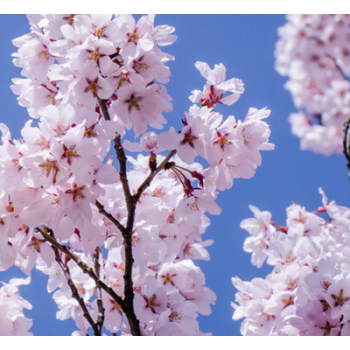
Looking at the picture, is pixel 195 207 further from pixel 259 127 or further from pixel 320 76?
pixel 320 76

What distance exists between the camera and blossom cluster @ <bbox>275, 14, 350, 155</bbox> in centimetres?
563

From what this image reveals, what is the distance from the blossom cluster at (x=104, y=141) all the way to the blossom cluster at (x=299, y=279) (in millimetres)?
723

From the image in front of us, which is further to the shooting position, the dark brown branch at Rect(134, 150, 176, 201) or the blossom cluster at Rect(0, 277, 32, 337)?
the blossom cluster at Rect(0, 277, 32, 337)

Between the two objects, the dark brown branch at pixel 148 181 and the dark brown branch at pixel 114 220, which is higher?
the dark brown branch at pixel 148 181

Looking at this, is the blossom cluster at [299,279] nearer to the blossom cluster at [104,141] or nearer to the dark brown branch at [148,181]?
the blossom cluster at [104,141]

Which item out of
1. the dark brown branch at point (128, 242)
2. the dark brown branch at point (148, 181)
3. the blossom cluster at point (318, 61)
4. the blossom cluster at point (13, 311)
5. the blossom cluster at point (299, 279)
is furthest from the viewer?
the blossom cluster at point (318, 61)

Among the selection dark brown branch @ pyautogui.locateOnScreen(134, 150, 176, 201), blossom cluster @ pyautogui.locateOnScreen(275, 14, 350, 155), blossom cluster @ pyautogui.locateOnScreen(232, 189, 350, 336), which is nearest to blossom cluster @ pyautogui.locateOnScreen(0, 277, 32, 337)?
blossom cluster @ pyautogui.locateOnScreen(232, 189, 350, 336)

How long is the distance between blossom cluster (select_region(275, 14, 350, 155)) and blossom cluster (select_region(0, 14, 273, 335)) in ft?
11.8

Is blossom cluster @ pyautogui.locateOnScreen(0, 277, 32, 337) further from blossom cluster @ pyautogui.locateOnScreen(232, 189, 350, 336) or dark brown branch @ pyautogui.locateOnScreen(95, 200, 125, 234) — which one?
dark brown branch @ pyautogui.locateOnScreen(95, 200, 125, 234)

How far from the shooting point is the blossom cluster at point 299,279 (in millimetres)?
2404

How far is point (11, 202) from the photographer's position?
81.7 inches

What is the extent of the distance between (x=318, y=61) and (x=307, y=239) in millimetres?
3622

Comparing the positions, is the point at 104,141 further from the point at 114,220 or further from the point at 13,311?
the point at 13,311

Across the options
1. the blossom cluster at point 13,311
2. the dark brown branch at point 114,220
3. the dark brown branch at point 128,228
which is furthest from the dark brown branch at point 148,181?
the blossom cluster at point 13,311
